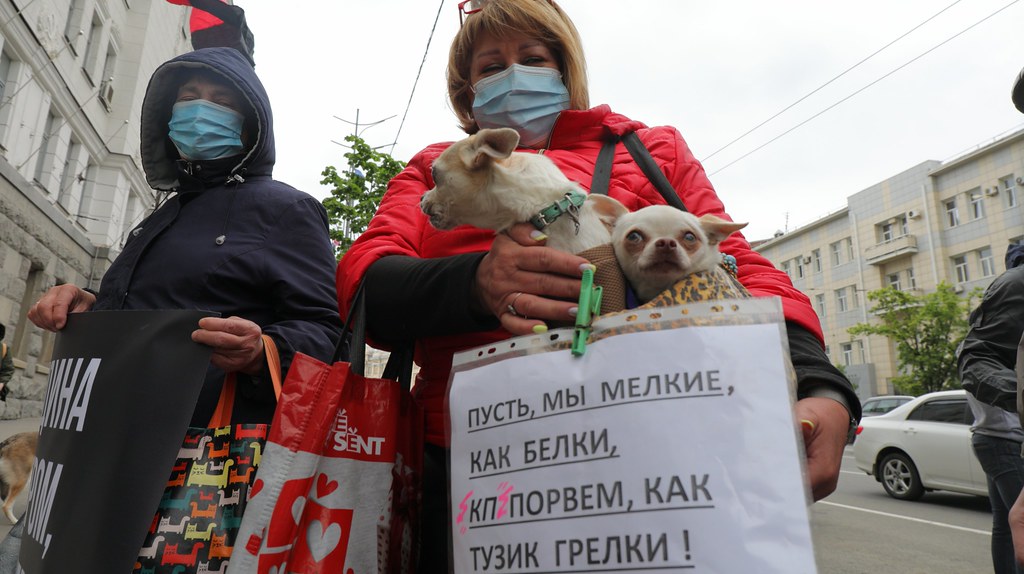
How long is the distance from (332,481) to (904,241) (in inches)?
1521

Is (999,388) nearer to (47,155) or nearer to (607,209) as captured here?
(607,209)

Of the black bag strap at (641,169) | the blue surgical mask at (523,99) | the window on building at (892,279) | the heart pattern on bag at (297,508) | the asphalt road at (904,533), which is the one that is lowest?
the asphalt road at (904,533)

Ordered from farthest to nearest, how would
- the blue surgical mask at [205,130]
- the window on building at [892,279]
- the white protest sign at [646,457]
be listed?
the window on building at [892,279] < the blue surgical mask at [205,130] < the white protest sign at [646,457]

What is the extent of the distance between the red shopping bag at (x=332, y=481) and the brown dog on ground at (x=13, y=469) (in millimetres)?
5848

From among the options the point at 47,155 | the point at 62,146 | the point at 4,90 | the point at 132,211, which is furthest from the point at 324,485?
the point at 132,211

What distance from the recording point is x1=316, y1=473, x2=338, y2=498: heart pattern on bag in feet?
4.35

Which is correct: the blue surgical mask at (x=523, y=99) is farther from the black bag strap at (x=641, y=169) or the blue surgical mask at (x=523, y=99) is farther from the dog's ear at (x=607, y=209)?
the dog's ear at (x=607, y=209)

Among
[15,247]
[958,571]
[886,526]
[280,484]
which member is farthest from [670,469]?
[15,247]

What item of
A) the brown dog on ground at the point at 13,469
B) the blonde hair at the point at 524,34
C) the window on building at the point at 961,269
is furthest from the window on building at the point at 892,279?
the blonde hair at the point at 524,34

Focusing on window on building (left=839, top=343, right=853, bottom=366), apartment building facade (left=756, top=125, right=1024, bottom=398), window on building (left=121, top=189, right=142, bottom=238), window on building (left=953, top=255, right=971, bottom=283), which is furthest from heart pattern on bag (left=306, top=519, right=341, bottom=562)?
window on building (left=839, top=343, right=853, bottom=366)

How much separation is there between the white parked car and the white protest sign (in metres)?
10.3

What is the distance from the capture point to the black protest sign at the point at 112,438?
1479 mm

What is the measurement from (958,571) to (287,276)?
6.69 m

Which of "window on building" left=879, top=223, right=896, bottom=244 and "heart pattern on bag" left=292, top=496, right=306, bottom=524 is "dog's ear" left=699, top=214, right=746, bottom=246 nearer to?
"heart pattern on bag" left=292, top=496, right=306, bottom=524
